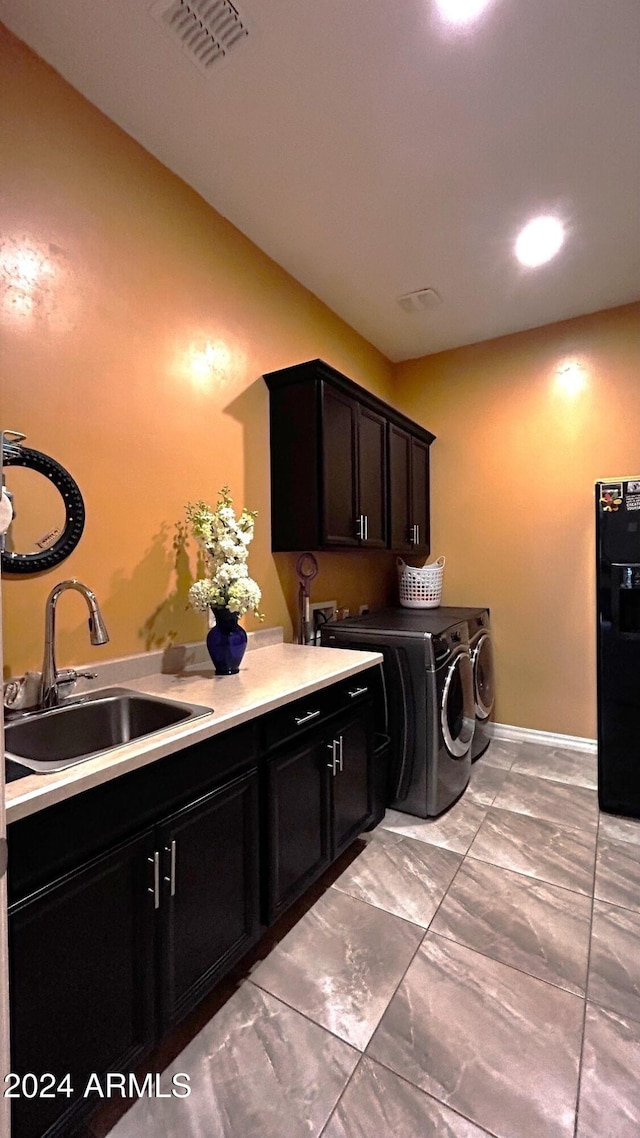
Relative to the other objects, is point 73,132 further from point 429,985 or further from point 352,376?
point 429,985

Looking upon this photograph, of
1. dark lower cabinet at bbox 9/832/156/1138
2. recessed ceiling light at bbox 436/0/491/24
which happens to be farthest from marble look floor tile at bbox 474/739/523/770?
recessed ceiling light at bbox 436/0/491/24

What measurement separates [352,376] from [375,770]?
2.46 metres

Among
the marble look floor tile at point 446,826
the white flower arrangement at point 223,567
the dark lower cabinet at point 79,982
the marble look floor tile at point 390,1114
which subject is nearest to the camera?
the dark lower cabinet at point 79,982

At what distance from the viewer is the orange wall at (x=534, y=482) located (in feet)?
9.89

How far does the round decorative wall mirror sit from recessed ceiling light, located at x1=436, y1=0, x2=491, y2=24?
5.87 ft

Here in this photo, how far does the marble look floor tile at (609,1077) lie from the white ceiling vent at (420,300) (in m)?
3.25

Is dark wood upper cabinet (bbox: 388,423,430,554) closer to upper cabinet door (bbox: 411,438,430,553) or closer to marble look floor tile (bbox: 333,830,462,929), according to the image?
upper cabinet door (bbox: 411,438,430,553)

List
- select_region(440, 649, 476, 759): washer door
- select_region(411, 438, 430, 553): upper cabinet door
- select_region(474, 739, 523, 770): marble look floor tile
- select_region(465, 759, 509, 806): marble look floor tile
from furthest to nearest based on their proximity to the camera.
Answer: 1. select_region(411, 438, 430, 553): upper cabinet door
2. select_region(474, 739, 523, 770): marble look floor tile
3. select_region(465, 759, 509, 806): marble look floor tile
4. select_region(440, 649, 476, 759): washer door

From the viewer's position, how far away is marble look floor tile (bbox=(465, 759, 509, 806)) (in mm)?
2551

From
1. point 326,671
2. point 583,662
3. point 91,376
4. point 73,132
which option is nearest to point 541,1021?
point 326,671

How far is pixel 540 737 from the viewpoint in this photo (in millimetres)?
3248

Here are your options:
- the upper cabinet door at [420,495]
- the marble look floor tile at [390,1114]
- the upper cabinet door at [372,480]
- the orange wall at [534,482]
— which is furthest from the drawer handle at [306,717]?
the orange wall at [534,482]

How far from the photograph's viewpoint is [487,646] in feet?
10.1

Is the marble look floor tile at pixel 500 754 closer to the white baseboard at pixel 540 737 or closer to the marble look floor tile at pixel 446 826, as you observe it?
the white baseboard at pixel 540 737
